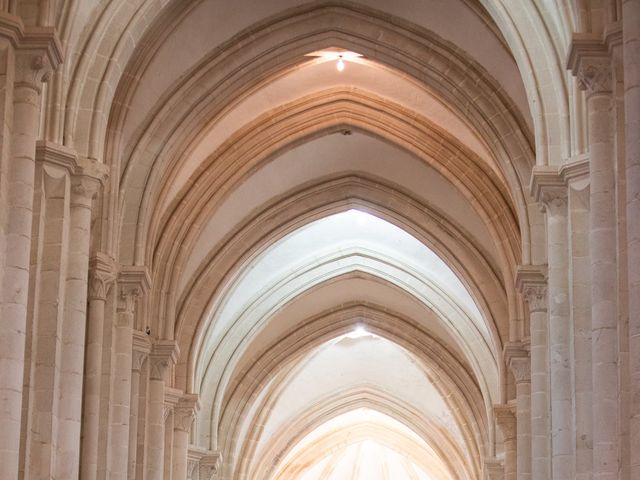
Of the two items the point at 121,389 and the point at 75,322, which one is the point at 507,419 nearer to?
the point at 121,389

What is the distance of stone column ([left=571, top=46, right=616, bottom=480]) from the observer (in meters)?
12.1

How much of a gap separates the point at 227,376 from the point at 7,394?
1725 centimetres

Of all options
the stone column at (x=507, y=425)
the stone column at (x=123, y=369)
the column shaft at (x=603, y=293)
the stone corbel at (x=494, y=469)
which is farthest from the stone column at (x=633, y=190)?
the stone corbel at (x=494, y=469)

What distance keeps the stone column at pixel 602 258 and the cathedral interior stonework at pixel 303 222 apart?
0.02 m

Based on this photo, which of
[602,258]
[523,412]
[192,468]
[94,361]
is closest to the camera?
[602,258]

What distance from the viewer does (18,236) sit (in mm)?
12727

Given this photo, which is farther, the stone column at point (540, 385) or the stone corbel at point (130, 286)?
the stone corbel at point (130, 286)

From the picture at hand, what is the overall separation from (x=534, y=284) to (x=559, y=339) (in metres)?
3.10

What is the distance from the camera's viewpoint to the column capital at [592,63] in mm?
12820

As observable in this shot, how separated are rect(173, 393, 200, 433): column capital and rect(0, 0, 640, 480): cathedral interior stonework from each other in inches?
2.3

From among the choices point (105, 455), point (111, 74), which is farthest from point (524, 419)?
point (111, 74)

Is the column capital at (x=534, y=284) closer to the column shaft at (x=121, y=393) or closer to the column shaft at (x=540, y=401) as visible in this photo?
the column shaft at (x=540, y=401)

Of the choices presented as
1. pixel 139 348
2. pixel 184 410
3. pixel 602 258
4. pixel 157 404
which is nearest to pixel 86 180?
pixel 602 258

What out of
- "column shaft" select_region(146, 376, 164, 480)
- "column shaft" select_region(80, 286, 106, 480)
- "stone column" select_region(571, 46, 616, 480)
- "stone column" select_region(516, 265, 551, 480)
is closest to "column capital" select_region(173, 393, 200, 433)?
"column shaft" select_region(146, 376, 164, 480)
